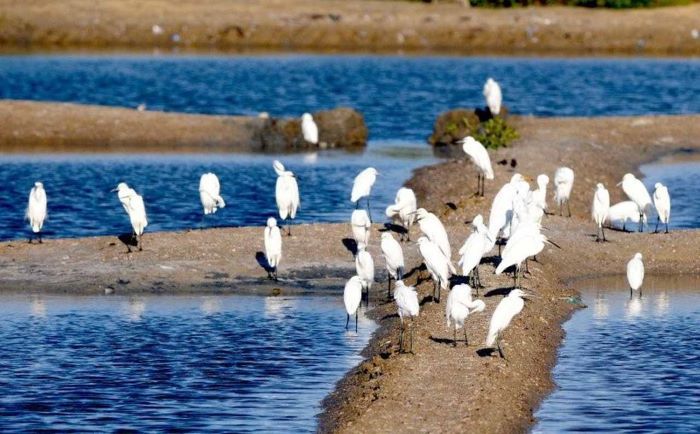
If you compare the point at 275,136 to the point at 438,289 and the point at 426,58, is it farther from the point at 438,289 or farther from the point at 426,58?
the point at 426,58

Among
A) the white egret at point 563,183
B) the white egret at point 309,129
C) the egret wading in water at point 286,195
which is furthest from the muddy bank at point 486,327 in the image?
the white egret at point 309,129

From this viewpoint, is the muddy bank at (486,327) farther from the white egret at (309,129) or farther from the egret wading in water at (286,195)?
the white egret at (309,129)

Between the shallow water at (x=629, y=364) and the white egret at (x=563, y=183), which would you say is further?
the white egret at (x=563, y=183)

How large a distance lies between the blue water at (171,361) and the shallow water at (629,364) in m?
2.44

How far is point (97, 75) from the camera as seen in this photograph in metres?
52.4

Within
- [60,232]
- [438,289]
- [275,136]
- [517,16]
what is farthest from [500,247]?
[517,16]

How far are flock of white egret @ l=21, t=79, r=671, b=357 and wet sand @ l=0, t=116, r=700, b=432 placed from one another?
29 cm

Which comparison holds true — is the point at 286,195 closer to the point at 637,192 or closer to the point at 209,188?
the point at 209,188

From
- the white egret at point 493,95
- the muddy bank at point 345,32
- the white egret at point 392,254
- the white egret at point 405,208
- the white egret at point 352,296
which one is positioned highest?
the muddy bank at point 345,32

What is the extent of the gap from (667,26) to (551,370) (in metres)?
49.2

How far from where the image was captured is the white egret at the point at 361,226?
2086 centimetres

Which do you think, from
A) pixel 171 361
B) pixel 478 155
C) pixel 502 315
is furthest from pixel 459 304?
pixel 478 155

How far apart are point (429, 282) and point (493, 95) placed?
1652cm

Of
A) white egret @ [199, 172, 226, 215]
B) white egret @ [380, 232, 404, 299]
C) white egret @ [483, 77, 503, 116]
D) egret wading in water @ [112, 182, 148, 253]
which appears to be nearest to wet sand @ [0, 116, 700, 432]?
egret wading in water @ [112, 182, 148, 253]
